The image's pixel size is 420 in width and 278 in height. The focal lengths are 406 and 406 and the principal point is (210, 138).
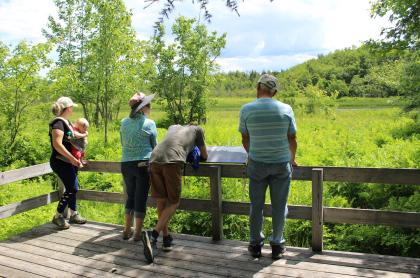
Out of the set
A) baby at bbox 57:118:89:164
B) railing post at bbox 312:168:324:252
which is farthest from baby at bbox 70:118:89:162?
railing post at bbox 312:168:324:252

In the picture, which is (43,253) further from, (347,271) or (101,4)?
(101,4)

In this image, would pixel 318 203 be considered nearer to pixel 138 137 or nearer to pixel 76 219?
pixel 138 137

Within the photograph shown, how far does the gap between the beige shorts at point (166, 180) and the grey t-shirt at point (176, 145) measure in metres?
0.08

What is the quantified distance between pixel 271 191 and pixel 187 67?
81.6 ft

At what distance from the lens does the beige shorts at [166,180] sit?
4.57 metres

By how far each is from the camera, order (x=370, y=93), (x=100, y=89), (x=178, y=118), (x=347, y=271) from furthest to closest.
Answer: (x=370, y=93) → (x=178, y=118) → (x=100, y=89) → (x=347, y=271)

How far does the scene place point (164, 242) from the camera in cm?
495

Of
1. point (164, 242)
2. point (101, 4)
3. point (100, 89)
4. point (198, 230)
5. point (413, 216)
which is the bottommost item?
point (198, 230)

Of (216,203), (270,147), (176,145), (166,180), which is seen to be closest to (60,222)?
(166,180)

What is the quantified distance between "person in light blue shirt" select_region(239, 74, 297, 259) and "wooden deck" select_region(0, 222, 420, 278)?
380 mm

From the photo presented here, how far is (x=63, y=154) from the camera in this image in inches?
211

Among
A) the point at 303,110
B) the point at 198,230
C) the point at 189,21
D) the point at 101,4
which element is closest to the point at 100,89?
the point at 101,4

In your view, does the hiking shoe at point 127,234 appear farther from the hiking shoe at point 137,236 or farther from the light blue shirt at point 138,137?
the light blue shirt at point 138,137

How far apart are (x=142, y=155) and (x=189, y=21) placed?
23.7m
